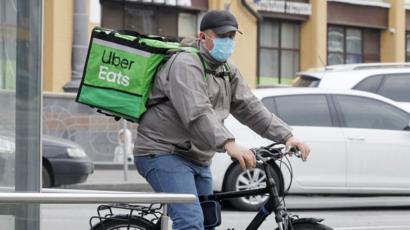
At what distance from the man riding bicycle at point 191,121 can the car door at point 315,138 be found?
258 inches

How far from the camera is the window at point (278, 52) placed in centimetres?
2992

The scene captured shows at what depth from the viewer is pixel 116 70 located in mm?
4855

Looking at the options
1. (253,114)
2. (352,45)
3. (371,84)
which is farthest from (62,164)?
(352,45)

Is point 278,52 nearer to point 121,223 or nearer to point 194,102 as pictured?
point 121,223

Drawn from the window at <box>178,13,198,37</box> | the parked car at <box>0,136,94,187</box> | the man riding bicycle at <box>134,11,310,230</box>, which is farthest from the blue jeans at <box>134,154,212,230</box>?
the window at <box>178,13,198,37</box>

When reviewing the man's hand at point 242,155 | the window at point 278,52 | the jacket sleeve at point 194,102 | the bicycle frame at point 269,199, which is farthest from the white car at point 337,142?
the window at point 278,52

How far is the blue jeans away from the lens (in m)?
4.63

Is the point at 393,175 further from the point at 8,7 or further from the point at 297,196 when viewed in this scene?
the point at 8,7

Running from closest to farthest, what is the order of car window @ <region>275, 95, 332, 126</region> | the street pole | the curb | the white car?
the white car < car window @ <region>275, 95, 332, 126</region> < the curb < the street pole

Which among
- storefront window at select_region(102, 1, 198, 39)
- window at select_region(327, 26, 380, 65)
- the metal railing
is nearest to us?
the metal railing

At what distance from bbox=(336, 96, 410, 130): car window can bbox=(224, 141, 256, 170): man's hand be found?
24.6ft

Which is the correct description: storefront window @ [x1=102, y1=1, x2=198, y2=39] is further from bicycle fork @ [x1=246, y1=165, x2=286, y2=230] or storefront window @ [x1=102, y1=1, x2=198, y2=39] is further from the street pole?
bicycle fork @ [x1=246, y1=165, x2=286, y2=230]

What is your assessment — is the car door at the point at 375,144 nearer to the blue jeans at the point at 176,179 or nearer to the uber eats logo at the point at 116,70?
the blue jeans at the point at 176,179

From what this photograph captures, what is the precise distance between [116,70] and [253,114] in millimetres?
837
